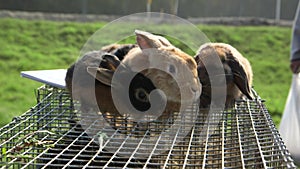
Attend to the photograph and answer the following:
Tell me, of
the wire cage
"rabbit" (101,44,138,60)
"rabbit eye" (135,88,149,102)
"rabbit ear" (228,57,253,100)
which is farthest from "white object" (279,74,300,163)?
"rabbit eye" (135,88,149,102)

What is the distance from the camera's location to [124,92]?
317 cm

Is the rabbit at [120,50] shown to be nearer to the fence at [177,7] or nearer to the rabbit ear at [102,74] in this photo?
the rabbit ear at [102,74]

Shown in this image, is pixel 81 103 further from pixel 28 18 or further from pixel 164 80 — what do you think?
pixel 28 18

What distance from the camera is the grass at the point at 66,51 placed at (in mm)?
8406

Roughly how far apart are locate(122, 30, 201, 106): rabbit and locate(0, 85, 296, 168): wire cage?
0.59 feet

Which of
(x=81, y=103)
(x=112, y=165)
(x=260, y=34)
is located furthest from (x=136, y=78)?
(x=260, y=34)

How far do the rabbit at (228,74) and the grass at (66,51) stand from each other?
4.04m

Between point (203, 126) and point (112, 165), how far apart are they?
783mm

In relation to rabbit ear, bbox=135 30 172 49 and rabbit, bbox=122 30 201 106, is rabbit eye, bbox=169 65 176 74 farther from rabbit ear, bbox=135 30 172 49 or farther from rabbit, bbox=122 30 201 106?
rabbit ear, bbox=135 30 172 49

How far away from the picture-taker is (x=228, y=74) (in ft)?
11.7

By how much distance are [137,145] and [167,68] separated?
66cm

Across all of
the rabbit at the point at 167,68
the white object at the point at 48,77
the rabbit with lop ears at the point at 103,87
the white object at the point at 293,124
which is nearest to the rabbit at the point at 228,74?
the rabbit at the point at 167,68

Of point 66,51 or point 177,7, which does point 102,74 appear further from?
point 177,7

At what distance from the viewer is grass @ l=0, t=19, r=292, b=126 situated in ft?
27.6
